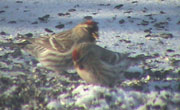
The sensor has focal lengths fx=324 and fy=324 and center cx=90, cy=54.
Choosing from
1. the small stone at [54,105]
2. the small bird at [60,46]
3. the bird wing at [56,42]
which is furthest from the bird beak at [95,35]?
the small stone at [54,105]

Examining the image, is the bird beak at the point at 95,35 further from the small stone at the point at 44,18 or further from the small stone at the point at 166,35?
the small stone at the point at 44,18

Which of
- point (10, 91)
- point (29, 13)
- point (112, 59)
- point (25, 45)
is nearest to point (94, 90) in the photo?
point (112, 59)

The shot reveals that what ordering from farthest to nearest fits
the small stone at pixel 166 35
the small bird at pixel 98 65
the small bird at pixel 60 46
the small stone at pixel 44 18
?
the small stone at pixel 44 18 → the small stone at pixel 166 35 → the small bird at pixel 60 46 → the small bird at pixel 98 65

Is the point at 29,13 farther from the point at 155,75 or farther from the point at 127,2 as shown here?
the point at 155,75

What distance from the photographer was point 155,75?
9.27 ft

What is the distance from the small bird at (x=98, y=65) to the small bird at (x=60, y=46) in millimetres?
310

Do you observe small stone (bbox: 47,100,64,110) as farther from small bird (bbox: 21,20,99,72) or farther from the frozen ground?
small bird (bbox: 21,20,99,72)

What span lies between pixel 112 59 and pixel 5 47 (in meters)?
1.28

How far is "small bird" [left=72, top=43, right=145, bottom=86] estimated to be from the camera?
2557 mm

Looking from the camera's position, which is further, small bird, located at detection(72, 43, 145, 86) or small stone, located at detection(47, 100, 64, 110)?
small bird, located at detection(72, 43, 145, 86)

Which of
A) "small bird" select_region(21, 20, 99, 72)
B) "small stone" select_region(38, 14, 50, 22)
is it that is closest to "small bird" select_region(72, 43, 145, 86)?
"small bird" select_region(21, 20, 99, 72)

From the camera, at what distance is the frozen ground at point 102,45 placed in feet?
7.60

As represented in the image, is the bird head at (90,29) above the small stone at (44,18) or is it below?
above

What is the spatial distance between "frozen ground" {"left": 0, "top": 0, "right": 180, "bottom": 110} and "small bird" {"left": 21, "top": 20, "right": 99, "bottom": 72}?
92 mm
